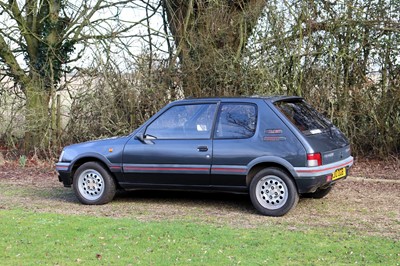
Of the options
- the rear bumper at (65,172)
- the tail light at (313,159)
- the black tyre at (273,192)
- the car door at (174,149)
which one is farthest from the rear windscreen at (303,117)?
the rear bumper at (65,172)

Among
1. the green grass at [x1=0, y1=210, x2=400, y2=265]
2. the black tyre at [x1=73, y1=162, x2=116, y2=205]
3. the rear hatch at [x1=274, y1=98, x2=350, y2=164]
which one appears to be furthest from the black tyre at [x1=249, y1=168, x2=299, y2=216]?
the black tyre at [x1=73, y1=162, x2=116, y2=205]

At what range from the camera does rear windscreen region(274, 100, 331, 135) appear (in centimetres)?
873

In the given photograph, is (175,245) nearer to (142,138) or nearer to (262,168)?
(262,168)

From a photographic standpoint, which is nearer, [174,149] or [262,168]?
[262,168]

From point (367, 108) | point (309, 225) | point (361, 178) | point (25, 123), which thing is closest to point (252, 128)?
point (309, 225)

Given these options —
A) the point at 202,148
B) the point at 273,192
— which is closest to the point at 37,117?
the point at 202,148

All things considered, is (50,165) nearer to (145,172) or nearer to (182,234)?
(145,172)

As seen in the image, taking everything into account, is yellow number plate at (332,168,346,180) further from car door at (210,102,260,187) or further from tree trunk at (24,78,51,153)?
tree trunk at (24,78,51,153)

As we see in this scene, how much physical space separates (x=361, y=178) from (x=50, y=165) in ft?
24.3

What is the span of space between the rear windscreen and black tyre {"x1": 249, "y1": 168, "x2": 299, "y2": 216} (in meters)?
0.73

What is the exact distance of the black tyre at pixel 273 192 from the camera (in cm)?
841

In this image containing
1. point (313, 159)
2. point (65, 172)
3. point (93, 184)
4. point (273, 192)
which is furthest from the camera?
point (65, 172)

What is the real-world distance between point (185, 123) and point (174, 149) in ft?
1.44

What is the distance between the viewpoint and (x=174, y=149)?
29.9ft
